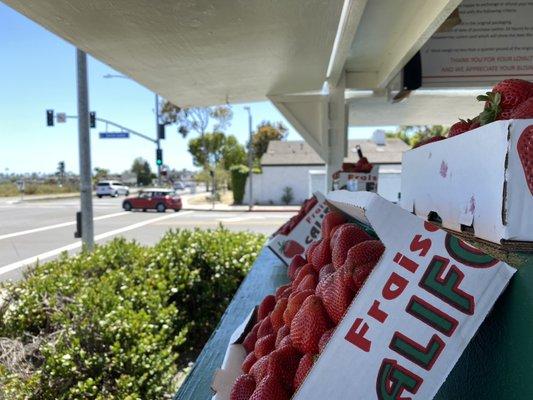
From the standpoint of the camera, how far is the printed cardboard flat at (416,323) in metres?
1.00

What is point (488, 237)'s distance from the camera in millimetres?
1140

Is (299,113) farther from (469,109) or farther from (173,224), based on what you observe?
(173,224)

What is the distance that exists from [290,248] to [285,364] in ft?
8.58

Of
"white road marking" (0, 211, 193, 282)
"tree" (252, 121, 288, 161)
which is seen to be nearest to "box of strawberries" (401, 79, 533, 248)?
"white road marking" (0, 211, 193, 282)

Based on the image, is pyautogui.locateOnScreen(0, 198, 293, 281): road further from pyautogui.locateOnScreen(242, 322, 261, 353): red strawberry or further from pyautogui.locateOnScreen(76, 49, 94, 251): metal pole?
pyautogui.locateOnScreen(242, 322, 261, 353): red strawberry

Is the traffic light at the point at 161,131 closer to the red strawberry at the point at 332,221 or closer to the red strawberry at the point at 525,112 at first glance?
the red strawberry at the point at 332,221

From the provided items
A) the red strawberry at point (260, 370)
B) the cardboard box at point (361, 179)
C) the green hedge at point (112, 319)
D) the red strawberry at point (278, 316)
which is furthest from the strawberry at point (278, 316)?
the cardboard box at point (361, 179)

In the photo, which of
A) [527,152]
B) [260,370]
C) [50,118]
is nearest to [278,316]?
[260,370]

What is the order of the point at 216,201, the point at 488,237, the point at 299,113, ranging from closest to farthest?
the point at 488,237 → the point at 299,113 → the point at 216,201

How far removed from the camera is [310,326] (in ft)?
4.40

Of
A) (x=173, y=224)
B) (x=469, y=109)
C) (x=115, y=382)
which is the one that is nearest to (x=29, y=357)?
(x=115, y=382)

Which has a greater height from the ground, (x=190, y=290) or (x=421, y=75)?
(x=421, y=75)

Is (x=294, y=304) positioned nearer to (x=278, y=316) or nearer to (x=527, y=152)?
(x=278, y=316)

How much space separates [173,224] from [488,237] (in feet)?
70.2
